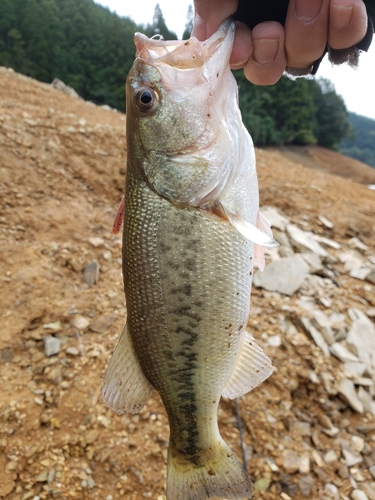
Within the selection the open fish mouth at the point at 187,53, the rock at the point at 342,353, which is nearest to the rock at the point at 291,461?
the rock at the point at 342,353

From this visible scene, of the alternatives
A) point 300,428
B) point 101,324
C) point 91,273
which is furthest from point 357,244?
point 101,324

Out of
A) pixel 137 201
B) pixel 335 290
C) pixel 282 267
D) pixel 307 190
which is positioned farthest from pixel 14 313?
pixel 307 190

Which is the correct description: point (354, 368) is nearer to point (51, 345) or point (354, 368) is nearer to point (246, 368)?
point (246, 368)

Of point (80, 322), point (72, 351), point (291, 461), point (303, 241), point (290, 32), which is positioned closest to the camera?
point (290, 32)

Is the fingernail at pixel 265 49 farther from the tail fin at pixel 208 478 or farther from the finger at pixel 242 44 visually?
the tail fin at pixel 208 478

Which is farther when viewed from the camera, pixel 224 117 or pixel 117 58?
pixel 117 58

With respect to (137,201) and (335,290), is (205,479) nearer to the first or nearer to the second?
(137,201)

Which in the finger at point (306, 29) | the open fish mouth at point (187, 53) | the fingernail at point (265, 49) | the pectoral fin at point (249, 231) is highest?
the finger at point (306, 29)
